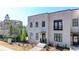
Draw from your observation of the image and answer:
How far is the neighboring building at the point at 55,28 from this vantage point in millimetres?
3730

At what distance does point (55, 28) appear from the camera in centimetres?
381

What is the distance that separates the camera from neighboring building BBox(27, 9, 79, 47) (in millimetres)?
3730

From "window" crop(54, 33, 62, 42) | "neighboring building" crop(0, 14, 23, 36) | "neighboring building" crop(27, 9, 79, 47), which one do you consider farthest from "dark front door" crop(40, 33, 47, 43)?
"neighboring building" crop(0, 14, 23, 36)

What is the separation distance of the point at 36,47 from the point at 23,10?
620mm

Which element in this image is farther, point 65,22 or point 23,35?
point 23,35

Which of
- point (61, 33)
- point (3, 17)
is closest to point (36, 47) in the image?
point (61, 33)

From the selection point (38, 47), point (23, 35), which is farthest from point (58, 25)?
point (23, 35)

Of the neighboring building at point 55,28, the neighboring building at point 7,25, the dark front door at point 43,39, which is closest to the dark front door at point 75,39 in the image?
the neighboring building at point 55,28

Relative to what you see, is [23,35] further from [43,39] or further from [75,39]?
[75,39]

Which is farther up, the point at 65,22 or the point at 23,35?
the point at 65,22

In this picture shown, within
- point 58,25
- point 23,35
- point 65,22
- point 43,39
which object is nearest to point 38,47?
point 43,39

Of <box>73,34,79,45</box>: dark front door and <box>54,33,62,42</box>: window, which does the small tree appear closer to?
<box>54,33,62,42</box>: window

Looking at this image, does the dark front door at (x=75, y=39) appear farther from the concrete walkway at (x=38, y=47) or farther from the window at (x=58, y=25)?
the concrete walkway at (x=38, y=47)

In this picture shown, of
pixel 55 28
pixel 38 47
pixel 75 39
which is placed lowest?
pixel 38 47
